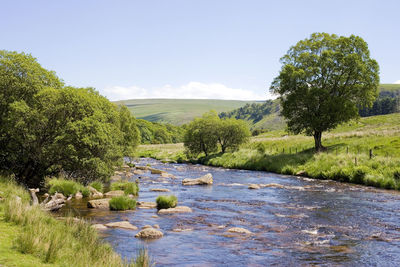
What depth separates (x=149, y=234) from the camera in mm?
15852

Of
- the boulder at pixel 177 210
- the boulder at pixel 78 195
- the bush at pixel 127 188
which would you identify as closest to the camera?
the boulder at pixel 177 210

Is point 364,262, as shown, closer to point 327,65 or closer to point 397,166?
point 397,166

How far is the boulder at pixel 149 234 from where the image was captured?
15.8 meters

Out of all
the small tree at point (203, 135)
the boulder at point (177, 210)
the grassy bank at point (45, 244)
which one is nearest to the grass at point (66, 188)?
the boulder at point (177, 210)

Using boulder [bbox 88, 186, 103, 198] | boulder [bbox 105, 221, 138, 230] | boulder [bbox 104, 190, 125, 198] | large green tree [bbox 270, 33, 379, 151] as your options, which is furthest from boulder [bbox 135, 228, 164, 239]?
large green tree [bbox 270, 33, 379, 151]

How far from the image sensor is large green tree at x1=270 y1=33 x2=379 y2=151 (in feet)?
159

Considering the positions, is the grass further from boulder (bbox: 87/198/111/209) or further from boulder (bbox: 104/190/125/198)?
boulder (bbox: 87/198/111/209)

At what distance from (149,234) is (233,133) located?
180ft

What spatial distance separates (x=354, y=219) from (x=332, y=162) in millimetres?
22407

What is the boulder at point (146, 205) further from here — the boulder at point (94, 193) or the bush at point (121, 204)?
the boulder at point (94, 193)

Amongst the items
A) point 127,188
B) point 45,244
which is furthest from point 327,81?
point 45,244

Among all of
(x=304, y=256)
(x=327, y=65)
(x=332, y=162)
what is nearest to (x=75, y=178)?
(x=304, y=256)

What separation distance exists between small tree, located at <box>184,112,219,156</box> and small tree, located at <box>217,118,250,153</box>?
1561 mm

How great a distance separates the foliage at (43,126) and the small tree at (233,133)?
43576mm
